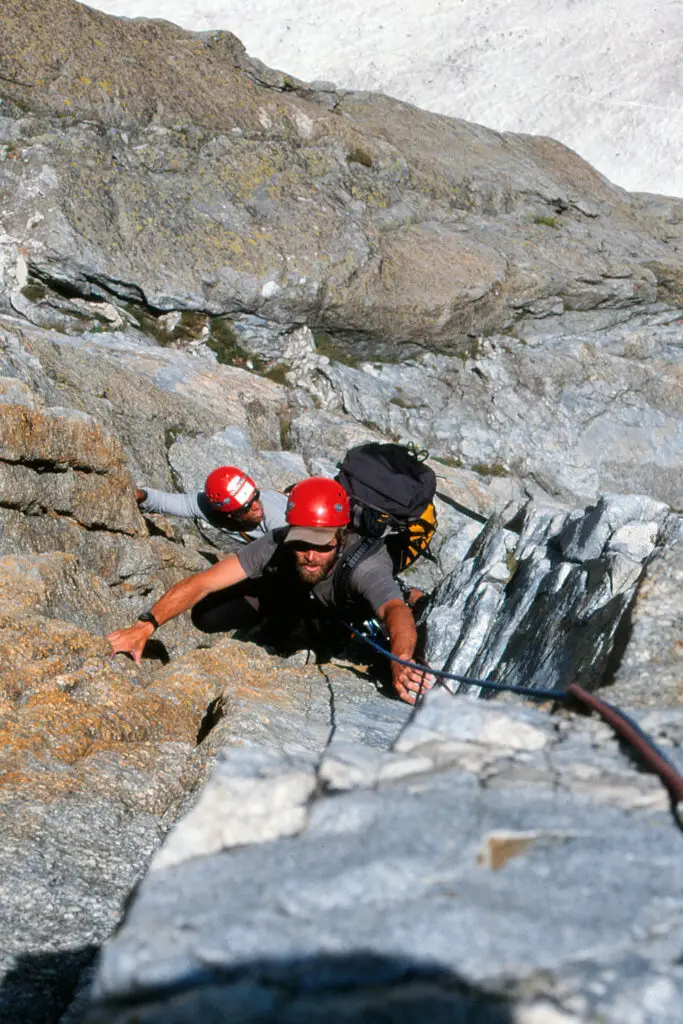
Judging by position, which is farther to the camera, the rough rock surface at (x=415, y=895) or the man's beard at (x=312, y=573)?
the man's beard at (x=312, y=573)

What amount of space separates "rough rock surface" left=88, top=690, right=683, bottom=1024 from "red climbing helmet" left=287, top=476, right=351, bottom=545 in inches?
197

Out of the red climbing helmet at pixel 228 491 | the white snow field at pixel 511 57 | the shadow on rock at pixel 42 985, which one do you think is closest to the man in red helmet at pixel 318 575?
the red climbing helmet at pixel 228 491

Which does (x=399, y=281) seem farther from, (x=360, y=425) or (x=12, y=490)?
(x=12, y=490)

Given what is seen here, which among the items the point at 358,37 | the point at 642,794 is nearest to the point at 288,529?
the point at 642,794

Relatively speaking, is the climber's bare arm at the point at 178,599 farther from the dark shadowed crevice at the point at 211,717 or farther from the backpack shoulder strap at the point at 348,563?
the dark shadowed crevice at the point at 211,717

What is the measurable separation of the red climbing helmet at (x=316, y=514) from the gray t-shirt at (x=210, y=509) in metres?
2.64

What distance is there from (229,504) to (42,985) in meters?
7.59

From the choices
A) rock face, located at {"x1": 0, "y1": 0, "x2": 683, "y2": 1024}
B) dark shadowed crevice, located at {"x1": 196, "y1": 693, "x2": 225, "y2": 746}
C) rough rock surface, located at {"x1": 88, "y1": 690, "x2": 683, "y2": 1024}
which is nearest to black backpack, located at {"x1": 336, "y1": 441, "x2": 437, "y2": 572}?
rock face, located at {"x1": 0, "y1": 0, "x2": 683, "y2": 1024}

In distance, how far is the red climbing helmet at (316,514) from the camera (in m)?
8.57

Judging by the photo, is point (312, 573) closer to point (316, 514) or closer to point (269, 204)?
point (316, 514)

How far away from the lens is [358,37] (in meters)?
43.6

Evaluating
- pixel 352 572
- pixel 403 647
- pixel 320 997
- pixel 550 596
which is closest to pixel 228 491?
pixel 352 572

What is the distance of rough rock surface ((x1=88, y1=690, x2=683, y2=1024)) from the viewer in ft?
7.95

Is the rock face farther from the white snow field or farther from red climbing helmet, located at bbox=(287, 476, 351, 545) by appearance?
the white snow field
